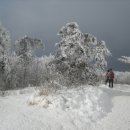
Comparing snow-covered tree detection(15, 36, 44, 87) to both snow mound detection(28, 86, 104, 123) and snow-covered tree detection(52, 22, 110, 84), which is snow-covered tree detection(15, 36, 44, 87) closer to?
snow-covered tree detection(52, 22, 110, 84)

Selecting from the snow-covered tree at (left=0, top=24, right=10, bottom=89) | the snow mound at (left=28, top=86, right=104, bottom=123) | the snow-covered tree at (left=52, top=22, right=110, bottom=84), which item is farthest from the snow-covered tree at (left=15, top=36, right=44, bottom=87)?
the snow mound at (left=28, top=86, right=104, bottom=123)

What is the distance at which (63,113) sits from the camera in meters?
13.5

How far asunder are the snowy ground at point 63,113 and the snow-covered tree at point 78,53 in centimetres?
1348

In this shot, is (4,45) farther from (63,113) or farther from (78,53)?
(63,113)

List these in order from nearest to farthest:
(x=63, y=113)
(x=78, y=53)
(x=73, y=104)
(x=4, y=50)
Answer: (x=63, y=113) < (x=73, y=104) < (x=78, y=53) < (x=4, y=50)

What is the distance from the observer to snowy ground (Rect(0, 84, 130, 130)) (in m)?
11.8

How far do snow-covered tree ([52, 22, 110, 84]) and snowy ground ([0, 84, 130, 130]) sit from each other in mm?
13478

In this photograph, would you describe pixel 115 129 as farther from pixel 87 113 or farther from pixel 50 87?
pixel 50 87

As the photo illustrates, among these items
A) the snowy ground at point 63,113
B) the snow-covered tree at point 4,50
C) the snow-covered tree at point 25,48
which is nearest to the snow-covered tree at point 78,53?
the snow-covered tree at point 4,50

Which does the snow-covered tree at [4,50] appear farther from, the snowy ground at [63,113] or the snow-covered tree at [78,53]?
the snowy ground at [63,113]

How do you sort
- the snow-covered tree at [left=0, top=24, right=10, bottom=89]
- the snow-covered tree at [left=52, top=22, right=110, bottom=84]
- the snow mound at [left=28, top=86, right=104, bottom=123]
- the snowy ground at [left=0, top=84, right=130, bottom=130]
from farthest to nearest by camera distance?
the snow-covered tree at [left=0, top=24, right=10, bottom=89] < the snow-covered tree at [left=52, top=22, right=110, bottom=84] < the snow mound at [left=28, top=86, right=104, bottom=123] < the snowy ground at [left=0, top=84, right=130, bottom=130]

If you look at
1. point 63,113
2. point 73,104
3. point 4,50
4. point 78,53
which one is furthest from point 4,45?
point 63,113

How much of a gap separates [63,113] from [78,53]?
59.3 ft

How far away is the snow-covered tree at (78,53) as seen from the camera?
30719mm
